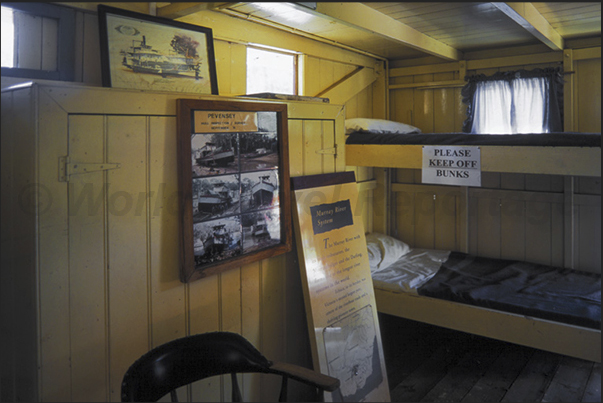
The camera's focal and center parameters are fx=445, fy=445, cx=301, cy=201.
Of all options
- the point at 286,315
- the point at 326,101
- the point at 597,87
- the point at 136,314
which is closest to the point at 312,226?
the point at 286,315

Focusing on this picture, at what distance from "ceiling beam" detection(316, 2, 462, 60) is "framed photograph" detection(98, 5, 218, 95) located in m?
0.68

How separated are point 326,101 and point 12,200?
1816 millimetres

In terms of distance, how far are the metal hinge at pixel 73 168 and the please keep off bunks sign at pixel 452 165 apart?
2335mm

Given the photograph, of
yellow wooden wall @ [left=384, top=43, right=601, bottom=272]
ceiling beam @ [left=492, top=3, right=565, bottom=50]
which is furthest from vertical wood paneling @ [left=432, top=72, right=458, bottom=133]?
ceiling beam @ [left=492, top=3, right=565, bottom=50]

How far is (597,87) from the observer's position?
378 centimetres

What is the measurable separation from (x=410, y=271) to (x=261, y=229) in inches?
75.6

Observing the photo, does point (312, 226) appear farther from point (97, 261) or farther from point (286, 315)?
point (97, 261)

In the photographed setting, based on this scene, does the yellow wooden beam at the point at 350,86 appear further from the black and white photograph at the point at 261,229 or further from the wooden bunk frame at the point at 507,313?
the black and white photograph at the point at 261,229

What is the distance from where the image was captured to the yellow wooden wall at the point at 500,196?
3.86 meters

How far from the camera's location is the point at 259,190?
2.34 metres

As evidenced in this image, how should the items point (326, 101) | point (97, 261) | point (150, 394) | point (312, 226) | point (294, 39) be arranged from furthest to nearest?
point (294, 39), point (326, 101), point (312, 226), point (97, 261), point (150, 394)

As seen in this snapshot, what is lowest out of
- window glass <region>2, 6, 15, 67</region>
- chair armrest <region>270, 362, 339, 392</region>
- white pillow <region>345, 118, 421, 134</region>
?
chair armrest <region>270, 362, 339, 392</region>

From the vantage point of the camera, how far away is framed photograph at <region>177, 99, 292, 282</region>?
2016 millimetres

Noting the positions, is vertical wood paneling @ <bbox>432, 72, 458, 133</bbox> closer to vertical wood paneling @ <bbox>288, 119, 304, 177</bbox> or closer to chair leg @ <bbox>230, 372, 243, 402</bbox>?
vertical wood paneling @ <bbox>288, 119, 304, 177</bbox>
